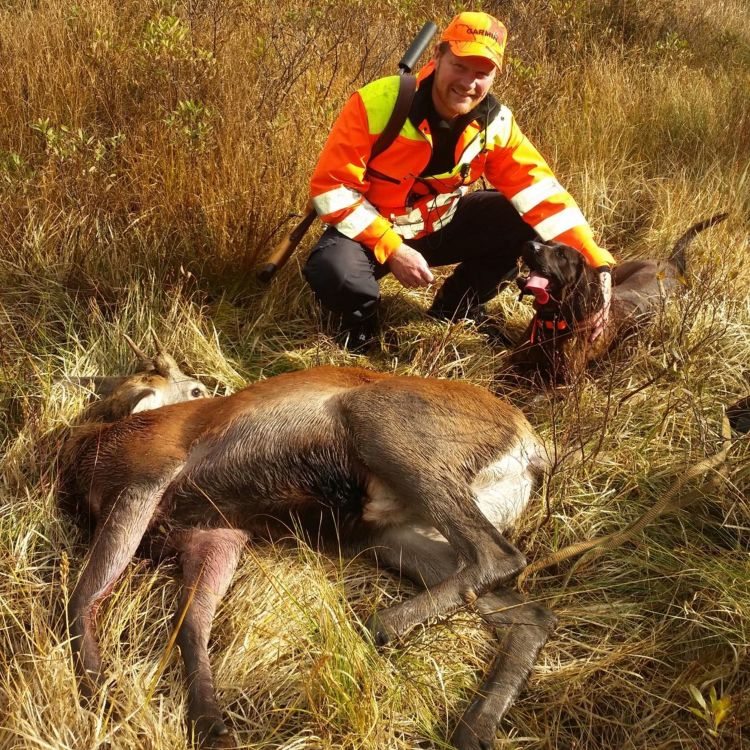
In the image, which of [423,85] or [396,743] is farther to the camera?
[423,85]

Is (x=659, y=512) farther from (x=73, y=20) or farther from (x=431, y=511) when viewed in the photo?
(x=73, y=20)

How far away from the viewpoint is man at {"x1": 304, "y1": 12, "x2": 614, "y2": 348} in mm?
4055

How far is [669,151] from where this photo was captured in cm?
631

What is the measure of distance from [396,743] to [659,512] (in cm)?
135

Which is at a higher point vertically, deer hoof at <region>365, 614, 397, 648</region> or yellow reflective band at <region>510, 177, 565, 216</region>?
yellow reflective band at <region>510, 177, 565, 216</region>

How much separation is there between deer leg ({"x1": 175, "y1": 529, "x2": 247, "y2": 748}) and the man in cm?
178

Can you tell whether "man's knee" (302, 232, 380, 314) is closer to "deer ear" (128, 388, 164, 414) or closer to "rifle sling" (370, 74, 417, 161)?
"rifle sling" (370, 74, 417, 161)

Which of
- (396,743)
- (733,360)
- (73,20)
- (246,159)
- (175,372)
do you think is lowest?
(396,743)

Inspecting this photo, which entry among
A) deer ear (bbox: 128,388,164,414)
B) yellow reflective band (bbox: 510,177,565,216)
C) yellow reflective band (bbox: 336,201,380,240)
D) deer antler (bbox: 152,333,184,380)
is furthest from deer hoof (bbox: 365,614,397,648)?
yellow reflective band (bbox: 510,177,565,216)

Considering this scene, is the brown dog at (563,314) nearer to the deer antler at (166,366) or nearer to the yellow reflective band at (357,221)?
the yellow reflective band at (357,221)

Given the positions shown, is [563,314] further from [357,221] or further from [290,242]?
[290,242]

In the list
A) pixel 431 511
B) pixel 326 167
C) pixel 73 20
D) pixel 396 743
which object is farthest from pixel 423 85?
pixel 396 743

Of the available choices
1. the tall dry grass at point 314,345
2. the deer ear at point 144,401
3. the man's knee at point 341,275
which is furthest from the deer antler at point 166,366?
the man's knee at point 341,275

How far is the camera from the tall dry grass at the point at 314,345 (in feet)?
8.06
